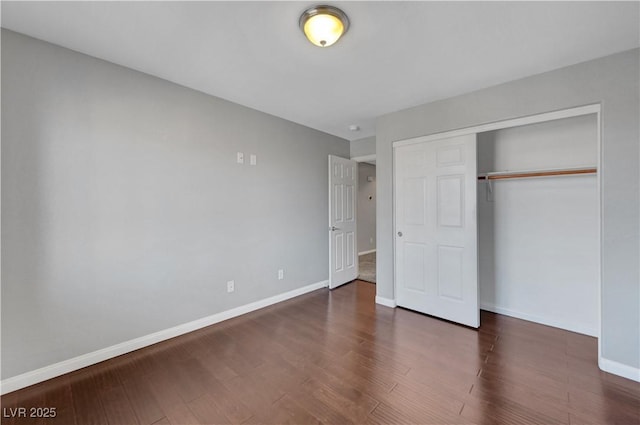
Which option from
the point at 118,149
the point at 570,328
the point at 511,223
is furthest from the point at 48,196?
the point at 570,328

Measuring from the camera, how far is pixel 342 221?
418 centimetres

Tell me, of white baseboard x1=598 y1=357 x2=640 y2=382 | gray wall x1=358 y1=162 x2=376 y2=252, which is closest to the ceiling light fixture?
white baseboard x1=598 y1=357 x2=640 y2=382

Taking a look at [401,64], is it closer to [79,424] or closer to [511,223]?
[511,223]

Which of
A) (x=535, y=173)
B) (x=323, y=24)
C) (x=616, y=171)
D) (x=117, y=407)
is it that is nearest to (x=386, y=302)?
(x=535, y=173)

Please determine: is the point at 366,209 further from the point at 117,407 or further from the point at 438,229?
the point at 117,407

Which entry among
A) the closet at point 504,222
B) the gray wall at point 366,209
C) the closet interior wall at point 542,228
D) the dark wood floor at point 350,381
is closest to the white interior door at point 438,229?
the closet at point 504,222

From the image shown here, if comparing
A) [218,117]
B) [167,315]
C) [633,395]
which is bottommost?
[633,395]

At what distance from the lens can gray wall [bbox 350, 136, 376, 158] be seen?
4.36 m

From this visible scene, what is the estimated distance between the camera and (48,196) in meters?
1.93

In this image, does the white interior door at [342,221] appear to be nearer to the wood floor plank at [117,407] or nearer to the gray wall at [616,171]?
the gray wall at [616,171]

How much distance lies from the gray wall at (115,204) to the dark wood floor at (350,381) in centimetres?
36

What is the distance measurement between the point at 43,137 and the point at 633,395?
4.52 meters

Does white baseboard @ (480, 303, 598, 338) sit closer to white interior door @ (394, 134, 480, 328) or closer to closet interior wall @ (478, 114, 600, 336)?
closet interior wall @ (478, 114, 600, 336)

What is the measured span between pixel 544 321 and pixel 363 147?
327cm
